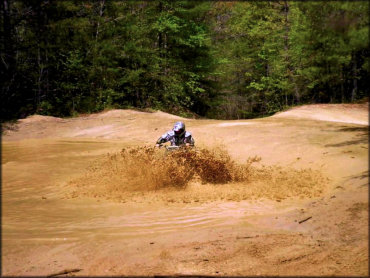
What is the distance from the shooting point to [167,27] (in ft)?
90.3

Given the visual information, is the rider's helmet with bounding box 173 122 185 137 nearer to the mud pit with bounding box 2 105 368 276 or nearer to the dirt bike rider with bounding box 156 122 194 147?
the dirt bike rider with bounding box 156 122 194 147

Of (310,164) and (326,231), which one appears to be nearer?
(326,231)

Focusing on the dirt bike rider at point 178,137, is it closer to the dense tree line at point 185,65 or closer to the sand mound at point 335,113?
the dense tree line at point 185,65

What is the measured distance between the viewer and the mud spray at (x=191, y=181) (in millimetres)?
7277

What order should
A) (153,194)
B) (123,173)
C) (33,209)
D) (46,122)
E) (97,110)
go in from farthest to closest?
(97,110), (46,122), (123,173), (153,194), (33,209)

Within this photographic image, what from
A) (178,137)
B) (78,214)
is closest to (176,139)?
(178,137)

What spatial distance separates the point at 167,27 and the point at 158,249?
25.4 meters

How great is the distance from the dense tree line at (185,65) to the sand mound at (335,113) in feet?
5.56

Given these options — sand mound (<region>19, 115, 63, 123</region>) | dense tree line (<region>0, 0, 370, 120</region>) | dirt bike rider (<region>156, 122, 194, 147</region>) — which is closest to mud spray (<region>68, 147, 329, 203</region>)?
dirt bike rider (<region>156, 122, 194, 147</region>)

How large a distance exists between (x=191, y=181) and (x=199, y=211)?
2148 mm

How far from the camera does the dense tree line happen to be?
65.6 ft

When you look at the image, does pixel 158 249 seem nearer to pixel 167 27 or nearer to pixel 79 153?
pixel 79 153

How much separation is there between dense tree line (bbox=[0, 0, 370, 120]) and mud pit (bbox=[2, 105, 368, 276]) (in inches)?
173

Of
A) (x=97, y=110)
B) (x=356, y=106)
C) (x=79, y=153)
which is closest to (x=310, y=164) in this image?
(x=79, y=153)
